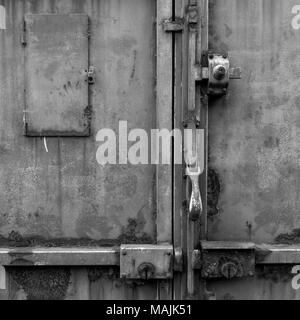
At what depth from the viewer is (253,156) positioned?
78.4 inches

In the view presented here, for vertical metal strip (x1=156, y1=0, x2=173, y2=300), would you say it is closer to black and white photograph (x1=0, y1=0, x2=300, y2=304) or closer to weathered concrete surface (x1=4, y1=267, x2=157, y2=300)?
black and white photograph (x1=0, y1=0, x2=300, y2=304)

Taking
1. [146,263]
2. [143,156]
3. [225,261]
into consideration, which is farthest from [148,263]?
[143,156]

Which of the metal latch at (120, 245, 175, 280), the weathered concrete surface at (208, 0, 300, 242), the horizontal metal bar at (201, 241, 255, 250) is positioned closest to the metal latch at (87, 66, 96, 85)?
the weathered concrete surface at (208, 0, 300, 242)

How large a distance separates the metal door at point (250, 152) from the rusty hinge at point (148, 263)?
7cm

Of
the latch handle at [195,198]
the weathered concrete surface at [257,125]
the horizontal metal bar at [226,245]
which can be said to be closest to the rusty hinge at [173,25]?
the weathered concrete surface at [257,125]

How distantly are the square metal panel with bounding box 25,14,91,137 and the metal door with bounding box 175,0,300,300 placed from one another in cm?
41

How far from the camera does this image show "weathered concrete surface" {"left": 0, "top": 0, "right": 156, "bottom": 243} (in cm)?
196

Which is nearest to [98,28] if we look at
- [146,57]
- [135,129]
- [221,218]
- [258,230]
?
[146,57]

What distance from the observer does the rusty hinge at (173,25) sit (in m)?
1.91

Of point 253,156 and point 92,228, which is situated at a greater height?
point 253,156

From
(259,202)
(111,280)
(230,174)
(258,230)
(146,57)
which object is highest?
(146,57)

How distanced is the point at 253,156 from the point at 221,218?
0.30 metres

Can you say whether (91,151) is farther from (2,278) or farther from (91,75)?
(2,278)

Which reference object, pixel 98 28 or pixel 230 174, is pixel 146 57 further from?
pixel 230 174
